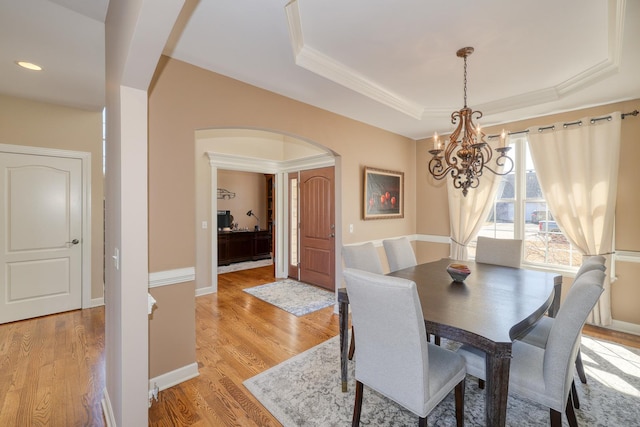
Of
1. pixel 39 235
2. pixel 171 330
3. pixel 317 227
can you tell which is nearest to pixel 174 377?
pixel 171 330

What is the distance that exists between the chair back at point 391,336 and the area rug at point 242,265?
192 inches

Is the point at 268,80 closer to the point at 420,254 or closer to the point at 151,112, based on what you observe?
the point at 151,112

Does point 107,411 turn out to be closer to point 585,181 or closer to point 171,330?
point 171,330

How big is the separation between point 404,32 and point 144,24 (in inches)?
69.4

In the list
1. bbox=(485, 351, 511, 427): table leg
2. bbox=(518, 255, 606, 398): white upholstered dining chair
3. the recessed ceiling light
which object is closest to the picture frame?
bbox=(518, 255, 606, 398): white upholstered dining chair

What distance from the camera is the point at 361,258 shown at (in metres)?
2.61

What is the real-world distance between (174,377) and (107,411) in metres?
0.44

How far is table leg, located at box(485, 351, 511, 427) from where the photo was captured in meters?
1.34

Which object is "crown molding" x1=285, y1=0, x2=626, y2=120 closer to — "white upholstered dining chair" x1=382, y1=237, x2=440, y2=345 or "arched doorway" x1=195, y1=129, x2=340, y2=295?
"arched doorway" x1=195, y1=129, x2=340, y2=295

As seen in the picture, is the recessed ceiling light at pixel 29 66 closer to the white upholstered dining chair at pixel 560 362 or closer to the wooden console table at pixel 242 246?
the wooden console table at pixel 242 246

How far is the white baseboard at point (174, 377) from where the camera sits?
2.13 meters

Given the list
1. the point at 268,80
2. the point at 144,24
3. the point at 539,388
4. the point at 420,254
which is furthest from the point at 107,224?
the point at 420,254

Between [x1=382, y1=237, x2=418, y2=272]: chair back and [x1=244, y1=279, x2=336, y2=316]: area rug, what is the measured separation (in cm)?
143

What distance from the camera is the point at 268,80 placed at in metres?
2.63
